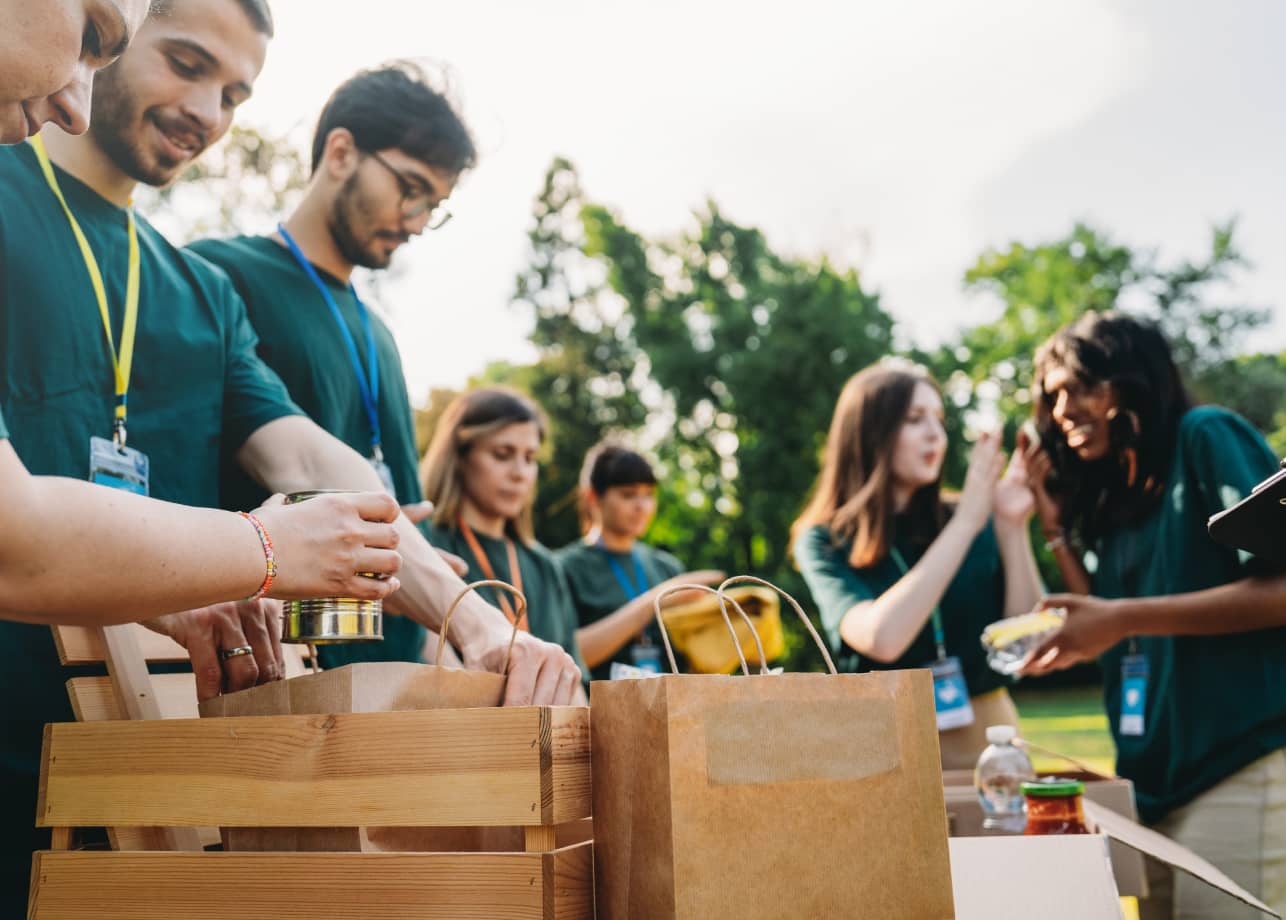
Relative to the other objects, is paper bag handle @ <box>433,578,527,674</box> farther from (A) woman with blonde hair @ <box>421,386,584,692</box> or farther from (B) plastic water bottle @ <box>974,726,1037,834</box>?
(A) woman with blonde hair @ <box>421,386,584,692</box>

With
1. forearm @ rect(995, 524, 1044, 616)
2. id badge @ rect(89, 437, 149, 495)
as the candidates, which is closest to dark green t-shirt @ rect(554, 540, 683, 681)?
forearm @ rect(995, 524, 1044, 616)

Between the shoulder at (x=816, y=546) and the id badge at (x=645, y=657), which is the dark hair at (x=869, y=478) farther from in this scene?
the id badge at (x=645, y=657)

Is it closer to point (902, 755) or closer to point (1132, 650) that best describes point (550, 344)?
point (1132, 650)

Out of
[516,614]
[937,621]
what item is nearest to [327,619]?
[516,614]

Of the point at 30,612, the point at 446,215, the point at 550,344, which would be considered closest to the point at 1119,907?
the point at 30,612

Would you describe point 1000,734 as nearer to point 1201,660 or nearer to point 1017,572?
point 1201,660

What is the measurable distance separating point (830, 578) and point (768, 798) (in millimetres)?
2073

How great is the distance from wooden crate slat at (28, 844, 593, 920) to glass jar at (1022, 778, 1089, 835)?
117cm

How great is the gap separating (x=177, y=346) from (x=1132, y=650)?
2.26m

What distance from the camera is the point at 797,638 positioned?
Result: 14.2 metres

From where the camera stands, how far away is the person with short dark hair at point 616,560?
14.6 feet

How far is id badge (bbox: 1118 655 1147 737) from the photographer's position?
8.20ft

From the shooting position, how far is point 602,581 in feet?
15.1

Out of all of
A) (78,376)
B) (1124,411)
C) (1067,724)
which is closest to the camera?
(78,376)
